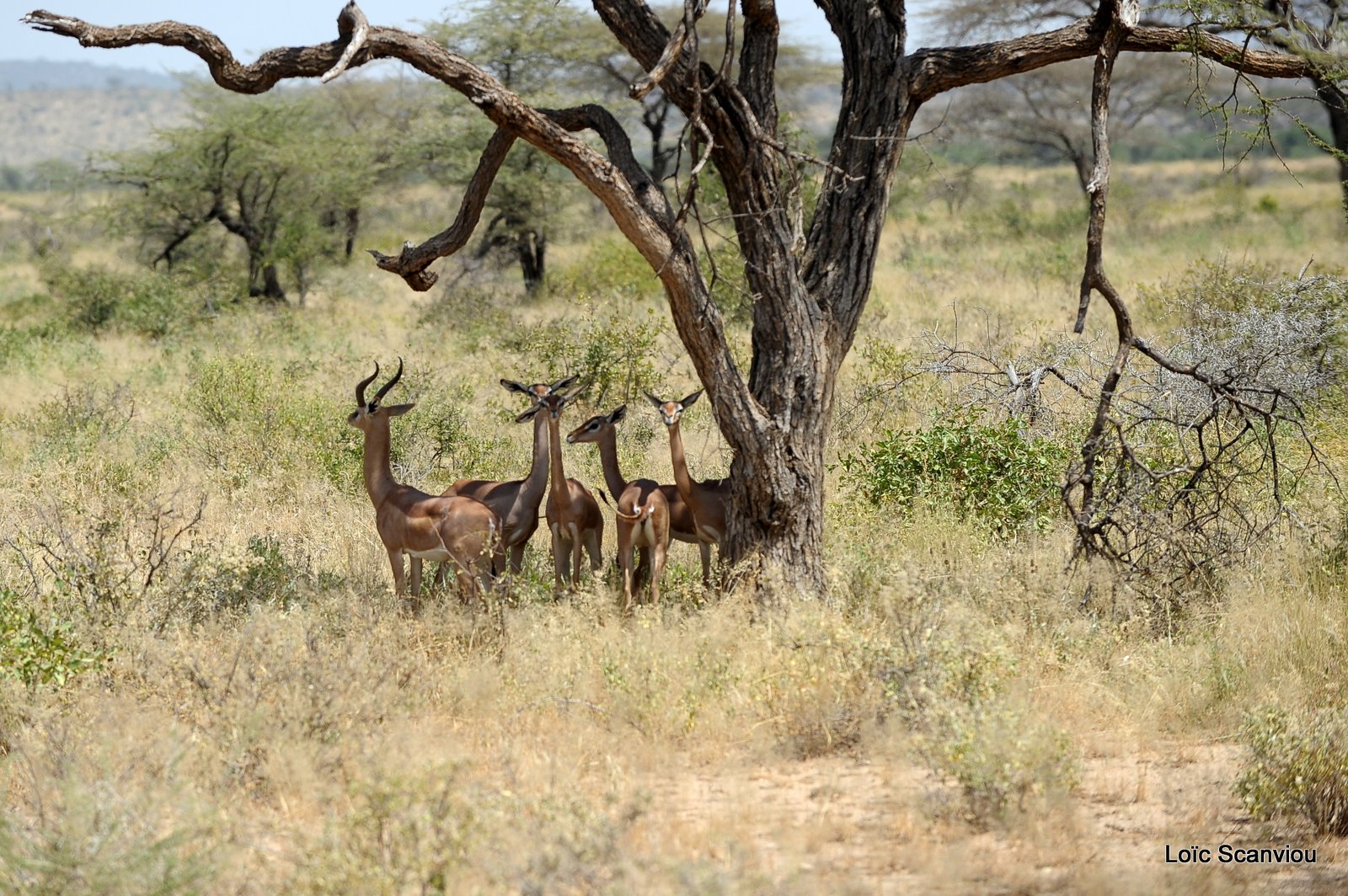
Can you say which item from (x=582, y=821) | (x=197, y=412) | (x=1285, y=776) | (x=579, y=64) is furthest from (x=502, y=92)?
(x=579, y=64)

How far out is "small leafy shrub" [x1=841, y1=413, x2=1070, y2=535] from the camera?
762 centimetres

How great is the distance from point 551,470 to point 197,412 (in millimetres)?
5565

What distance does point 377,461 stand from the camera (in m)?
6.84

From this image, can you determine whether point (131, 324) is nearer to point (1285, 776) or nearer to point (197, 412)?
point (197, 412)

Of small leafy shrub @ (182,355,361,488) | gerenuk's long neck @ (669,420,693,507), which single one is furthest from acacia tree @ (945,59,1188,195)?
gerenuk's long neck @ (669,420,693,507)

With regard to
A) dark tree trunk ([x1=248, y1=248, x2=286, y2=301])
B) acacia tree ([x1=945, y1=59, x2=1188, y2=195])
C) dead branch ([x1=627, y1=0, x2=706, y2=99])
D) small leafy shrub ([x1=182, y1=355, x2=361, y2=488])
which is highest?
acacia tree ([x1=945, y1=59, x2=1188, y2=195])

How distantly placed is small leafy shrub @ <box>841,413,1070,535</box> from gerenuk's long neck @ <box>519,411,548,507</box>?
2304 millimetres

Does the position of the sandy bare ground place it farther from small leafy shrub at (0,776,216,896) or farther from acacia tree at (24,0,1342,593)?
acacia tree at (24,0,1342,593)

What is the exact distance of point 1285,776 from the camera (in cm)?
444

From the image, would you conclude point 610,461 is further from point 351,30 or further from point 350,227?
point 350,227

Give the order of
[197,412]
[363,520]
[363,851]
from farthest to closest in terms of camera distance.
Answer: [197,412] → [363,520] → [363,851]

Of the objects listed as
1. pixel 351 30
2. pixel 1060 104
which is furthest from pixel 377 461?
pixel 1060 104

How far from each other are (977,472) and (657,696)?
3.33 metres

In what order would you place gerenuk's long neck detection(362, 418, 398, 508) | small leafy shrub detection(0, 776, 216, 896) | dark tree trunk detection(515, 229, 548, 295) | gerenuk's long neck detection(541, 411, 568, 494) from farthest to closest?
dark tree trunk detection(515, 229, 548, 295)
gerenuk's long neck detection(362, 418, 398, 508)
gerenuk's long neck detection(541, 411, 568, 494)
small leafy shrub detection(0, 776, 216, 896)
